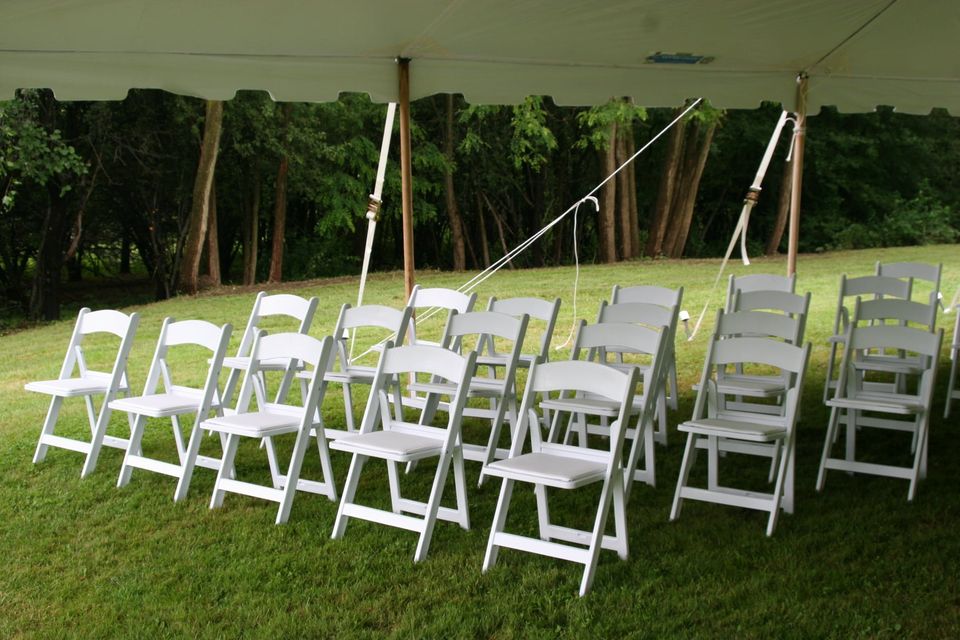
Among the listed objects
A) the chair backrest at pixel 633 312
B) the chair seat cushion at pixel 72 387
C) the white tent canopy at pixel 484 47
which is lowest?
the chair seat cushion at pixel 72 387

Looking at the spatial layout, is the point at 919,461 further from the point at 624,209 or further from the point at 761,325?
the point at 624,209

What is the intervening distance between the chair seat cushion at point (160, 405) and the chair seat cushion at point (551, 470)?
2.08m

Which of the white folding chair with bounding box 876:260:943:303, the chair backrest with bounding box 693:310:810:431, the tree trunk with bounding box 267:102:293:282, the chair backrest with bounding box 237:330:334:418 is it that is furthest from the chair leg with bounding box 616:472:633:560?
the tree trunk with bounding box 267:102:293:282

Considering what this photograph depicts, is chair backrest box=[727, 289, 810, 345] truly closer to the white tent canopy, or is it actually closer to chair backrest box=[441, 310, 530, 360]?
chair backrest box=[441, 310, 530, 360]

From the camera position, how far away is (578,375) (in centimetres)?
432

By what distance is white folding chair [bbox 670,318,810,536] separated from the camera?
15.0ft

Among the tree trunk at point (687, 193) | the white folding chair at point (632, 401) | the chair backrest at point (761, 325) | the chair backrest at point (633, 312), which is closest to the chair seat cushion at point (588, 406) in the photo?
the white folding chair at point (632, 401)

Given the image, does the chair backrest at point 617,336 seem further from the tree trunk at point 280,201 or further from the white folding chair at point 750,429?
the tree trunk at point 280,201

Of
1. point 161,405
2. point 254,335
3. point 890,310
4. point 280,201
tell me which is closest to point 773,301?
point 890,310

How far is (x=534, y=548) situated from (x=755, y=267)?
613 inches

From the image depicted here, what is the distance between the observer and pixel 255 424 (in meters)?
4.87

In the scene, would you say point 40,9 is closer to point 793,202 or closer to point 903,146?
point 793,202

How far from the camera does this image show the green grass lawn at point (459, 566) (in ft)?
11.9

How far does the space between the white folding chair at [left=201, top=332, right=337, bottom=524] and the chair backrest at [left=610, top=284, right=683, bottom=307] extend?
2.45 m
